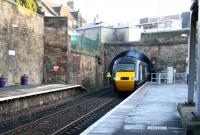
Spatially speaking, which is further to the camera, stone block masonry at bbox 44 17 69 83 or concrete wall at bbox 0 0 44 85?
stone block masonry at bbox 44 17 69 83

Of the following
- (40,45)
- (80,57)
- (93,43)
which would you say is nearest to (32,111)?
(40,45)

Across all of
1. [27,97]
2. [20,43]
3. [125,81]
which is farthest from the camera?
[125,81]

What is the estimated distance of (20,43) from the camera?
27.7 meters

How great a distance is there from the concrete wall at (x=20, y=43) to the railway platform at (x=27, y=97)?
8.94ft

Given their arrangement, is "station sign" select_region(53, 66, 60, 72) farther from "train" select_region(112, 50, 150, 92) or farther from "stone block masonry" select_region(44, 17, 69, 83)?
"train" select_region(112, 50, 150, 92)

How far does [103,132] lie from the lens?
1036 cm

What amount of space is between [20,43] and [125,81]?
7726 mm

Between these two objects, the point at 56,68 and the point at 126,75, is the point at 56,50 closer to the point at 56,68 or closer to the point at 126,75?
the point at 56,68

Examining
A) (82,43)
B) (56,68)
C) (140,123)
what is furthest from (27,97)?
(82,43)

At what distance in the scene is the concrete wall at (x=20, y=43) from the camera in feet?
82.5

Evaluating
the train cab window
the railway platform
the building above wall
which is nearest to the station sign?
the railway platform

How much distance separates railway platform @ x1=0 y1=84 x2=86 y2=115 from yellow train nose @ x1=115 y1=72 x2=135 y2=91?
3455mm

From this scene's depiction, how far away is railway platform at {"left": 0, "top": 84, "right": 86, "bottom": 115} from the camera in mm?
18572

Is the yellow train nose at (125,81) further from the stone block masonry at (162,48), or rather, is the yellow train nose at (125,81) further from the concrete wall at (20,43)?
the stone block masonry at (162,48)
